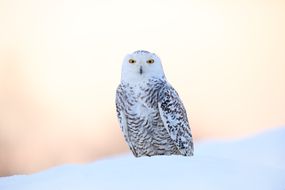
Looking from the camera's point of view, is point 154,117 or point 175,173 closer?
point 175,173

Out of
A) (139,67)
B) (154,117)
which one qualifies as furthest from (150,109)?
(139,67)

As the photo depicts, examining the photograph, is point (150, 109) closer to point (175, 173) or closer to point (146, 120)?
point (146, 120)

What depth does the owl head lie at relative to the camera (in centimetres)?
187

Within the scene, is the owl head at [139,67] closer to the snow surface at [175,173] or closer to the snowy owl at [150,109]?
the snowy owl at [150,109]

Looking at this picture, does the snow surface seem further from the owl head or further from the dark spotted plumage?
the owl head

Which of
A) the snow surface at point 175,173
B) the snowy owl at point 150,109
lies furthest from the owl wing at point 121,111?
the snow surface at point 175,173

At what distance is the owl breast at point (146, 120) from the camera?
1858 millimetres

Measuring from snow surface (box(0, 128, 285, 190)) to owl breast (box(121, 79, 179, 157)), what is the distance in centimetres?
9

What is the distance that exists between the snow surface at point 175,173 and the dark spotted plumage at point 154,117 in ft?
0.27
